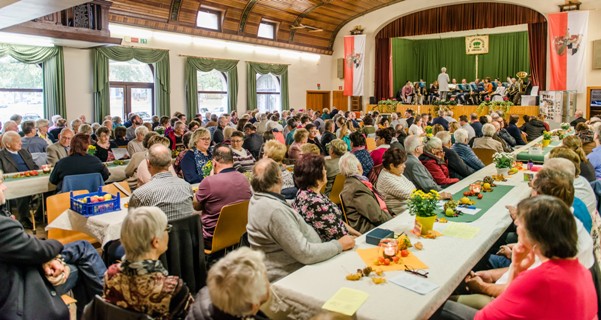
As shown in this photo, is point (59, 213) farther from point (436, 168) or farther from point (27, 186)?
point (436, 168)

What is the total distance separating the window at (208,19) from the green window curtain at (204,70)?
0.95m

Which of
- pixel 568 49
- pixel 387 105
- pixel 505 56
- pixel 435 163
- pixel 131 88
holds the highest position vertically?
pixel 505 56

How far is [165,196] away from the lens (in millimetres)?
3430

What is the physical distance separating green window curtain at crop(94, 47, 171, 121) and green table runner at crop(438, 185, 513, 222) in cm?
938

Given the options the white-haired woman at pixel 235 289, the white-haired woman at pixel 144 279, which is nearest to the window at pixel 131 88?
the white-haired woman at pixel 144 279

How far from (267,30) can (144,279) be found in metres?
14.8

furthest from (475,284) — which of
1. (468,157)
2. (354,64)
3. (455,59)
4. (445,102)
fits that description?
(455,59)

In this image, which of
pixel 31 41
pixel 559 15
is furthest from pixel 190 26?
pixel 559 15

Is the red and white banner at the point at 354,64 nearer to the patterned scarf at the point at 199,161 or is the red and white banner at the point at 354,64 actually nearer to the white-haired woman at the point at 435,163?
the white-haired woman at the point at 435,163

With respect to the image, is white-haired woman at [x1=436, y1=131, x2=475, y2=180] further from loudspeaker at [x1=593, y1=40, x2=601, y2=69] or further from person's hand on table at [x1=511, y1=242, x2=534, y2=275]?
loudspeaker at [x1=593, y1=40, x2=601, y2=69]

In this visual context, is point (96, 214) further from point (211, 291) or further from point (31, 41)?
point (31, 41)

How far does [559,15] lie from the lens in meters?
14.4

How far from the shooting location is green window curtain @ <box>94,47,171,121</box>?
11.3m

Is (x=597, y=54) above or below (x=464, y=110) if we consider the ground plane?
above
